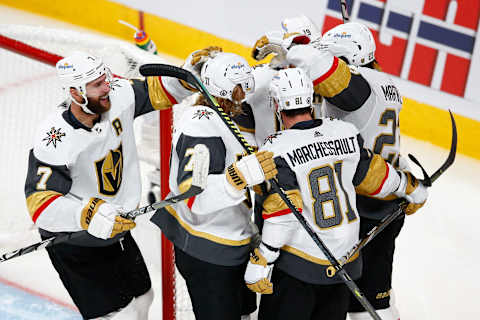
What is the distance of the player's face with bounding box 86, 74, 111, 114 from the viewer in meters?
2.10

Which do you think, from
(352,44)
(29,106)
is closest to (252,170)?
(352,44)

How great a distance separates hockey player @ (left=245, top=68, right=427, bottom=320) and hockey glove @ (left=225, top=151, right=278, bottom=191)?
0.08m

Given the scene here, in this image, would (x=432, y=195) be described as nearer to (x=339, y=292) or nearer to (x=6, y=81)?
(x=339, y=292)

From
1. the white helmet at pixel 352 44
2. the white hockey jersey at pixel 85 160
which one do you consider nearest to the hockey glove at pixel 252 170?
the white hockey jersey at pixel 85 160

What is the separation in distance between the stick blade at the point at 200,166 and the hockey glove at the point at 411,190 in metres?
0.77

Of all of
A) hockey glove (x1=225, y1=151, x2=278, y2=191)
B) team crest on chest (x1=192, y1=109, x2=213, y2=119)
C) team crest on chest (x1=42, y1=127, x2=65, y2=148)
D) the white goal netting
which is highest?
team crest on chest (x1=192, y1=109, x2=213, y2=119)

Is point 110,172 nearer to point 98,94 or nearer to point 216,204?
point 98,94

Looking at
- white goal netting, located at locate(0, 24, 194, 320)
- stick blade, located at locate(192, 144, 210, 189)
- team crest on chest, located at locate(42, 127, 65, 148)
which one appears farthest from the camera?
white goal netting, located at locate(0, 24, 194, 320)

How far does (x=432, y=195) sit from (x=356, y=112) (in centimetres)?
188

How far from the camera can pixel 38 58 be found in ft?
8.50

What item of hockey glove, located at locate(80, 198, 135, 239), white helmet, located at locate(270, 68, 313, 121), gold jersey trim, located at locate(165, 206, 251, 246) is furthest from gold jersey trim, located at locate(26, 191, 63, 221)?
white helmet, located at locate(270, 68, 313, 121)

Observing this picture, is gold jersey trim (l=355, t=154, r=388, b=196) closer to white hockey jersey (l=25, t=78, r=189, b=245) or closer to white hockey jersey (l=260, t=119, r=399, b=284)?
white hockey jersey (l=260, t=119, r=399, b=284)

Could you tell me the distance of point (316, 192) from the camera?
1.98 m

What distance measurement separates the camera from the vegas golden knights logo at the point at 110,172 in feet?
7.16
